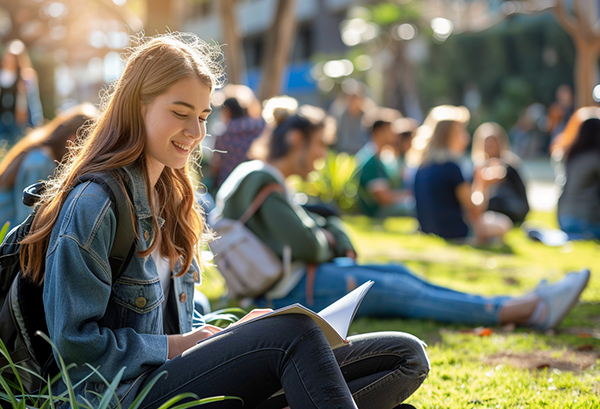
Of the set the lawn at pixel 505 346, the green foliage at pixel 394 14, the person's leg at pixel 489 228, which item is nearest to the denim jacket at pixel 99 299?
the lawn at pixel 505 346

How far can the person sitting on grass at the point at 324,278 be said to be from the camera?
3.98m

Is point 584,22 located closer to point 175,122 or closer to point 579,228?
point 579,228

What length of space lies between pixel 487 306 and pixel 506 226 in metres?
4.14

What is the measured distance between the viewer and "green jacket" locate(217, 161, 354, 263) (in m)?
3.95

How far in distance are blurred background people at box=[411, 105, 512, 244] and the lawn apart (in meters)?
0.87

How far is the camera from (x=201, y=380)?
1.95 m

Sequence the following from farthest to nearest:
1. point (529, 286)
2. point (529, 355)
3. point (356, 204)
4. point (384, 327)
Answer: point (356, 204) < point (529, 286) < point (384, 327) < point (529, 355)

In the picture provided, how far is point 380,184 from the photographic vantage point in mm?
9703

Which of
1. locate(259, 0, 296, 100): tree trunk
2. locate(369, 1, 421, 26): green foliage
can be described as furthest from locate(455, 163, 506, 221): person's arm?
locate(369, 1, 421, 26): green foliage

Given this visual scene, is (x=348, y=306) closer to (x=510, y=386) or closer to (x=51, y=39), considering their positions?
(x=510, y=386)

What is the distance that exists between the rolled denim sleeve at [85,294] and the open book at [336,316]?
42 cm

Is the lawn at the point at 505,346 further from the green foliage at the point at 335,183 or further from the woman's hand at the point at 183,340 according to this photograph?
the green foliage at the point at 335,183

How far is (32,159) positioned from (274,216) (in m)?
1.48

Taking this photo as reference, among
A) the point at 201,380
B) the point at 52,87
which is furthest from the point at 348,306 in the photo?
the point at 52,87
